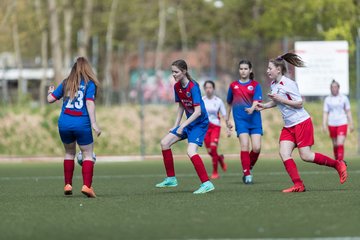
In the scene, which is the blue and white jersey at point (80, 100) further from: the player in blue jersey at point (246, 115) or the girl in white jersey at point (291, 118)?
the player in blue jersey at point (246, 115)

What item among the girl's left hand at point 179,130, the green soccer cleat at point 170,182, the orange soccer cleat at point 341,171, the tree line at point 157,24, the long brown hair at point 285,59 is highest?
the tree line at point 157,24

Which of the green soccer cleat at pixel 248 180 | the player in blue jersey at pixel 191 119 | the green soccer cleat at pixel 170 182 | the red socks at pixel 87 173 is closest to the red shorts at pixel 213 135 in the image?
the green soccer cleat at pixel 248 180

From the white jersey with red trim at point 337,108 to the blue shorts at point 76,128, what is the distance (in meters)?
11.2

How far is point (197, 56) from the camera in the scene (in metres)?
35.2

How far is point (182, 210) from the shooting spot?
1207 centimetres

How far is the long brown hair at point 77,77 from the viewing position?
14.0 m

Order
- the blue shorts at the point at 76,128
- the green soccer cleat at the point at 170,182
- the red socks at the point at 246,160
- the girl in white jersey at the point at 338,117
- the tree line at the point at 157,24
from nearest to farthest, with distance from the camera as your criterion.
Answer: the blue shorts at the point at 76,128 < the green soccer cleat at the point at 170,182 < the red socks at the point at 246,160 < the girl in white jersey at the point at 338,117 < the tree line at the point at 157,24

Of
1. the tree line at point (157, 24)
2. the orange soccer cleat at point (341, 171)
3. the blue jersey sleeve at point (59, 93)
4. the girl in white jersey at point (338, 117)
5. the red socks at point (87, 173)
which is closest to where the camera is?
the red socks at point (87, 173)

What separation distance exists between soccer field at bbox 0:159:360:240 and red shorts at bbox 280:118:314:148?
70 centimetres

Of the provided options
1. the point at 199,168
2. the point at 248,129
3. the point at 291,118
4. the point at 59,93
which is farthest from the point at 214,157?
the point at 59,93

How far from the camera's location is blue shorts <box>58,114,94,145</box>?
14016 millimetres

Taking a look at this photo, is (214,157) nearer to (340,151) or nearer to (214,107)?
(214,107)

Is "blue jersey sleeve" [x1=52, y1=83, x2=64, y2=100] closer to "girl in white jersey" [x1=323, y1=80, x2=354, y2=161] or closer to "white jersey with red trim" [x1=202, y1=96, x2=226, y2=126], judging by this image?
"white jersey with red trim" [x1=202, y1=96, x2=226, y2=126]

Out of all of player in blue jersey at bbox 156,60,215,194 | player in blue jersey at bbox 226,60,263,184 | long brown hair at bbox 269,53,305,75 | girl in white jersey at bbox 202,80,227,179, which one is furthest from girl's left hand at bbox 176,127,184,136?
girl in white jersey at bbox 202,80,227,179
